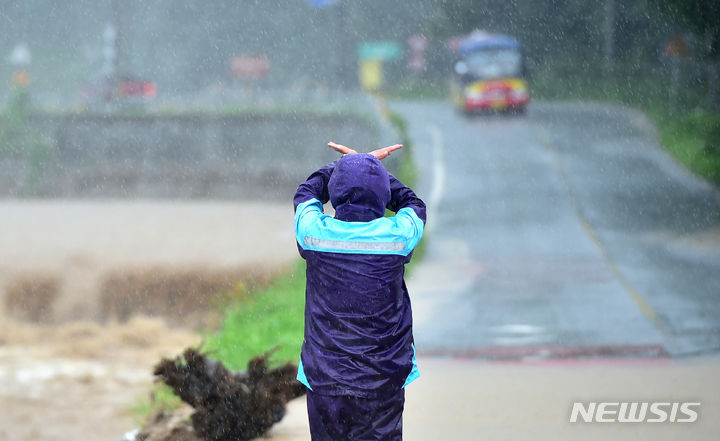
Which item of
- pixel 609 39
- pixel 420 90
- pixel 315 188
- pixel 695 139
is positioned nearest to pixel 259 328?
pixel 315 188

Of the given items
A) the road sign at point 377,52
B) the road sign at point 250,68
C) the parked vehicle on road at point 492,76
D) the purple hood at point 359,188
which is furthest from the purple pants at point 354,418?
the road sign at point 250,68

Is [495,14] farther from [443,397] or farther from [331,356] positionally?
[331,356]

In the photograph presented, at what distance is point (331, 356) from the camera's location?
13.2 feet

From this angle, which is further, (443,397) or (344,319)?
(443,397)

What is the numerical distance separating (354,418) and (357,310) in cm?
45

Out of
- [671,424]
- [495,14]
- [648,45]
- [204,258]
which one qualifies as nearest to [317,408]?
[671,424]

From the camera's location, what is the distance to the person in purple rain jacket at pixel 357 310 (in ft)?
13.2

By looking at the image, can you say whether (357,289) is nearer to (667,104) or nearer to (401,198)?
(401,198)

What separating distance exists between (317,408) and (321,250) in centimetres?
66

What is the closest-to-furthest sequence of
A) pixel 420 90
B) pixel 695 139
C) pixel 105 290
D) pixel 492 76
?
pixel 105 290 < pixel 695 139 < pixel 492 76 < pixel 420 90

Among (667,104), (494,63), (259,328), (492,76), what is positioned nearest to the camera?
(259,328)

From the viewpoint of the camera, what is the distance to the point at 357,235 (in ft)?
13.2

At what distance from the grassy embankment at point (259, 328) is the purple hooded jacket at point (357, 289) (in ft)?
10.1

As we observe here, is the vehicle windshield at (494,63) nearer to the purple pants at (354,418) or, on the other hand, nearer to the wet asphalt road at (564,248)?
the wet asphalt road at (564,248)
